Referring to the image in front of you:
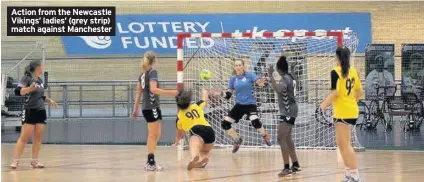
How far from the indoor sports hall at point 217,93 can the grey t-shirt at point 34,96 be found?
3 cm

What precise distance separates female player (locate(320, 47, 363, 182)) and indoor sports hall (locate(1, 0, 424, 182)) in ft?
0.07

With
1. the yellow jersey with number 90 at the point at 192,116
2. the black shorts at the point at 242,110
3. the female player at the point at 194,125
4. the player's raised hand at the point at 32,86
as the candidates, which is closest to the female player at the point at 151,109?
the female player at the point at 194,125

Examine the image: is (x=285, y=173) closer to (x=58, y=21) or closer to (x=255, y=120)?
(x=255, y=120)

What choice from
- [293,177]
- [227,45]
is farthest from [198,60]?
[293,177]

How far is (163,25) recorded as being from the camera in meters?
35.9

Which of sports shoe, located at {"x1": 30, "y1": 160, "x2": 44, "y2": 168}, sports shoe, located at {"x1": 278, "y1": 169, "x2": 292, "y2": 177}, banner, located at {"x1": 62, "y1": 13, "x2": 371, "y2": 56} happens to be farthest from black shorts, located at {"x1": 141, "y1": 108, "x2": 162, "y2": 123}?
banner, located at {"x1": 62, "y1": 13, "x2": 371, "y2": 56}

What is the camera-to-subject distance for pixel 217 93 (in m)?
14.9

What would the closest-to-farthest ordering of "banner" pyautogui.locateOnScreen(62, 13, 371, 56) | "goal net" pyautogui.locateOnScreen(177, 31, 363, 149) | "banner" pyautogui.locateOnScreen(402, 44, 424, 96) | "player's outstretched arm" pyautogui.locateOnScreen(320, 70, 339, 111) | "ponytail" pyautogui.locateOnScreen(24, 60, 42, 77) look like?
"player's outstretched arm" pyautogui.locateOnScreen(320, 70, 339, 111)
"ponytail" pyautogui.locateOnScreen(24, 60, 42, 77)
"goal net" pyautogui.locateOnScreen(177, 31, 363, 149)
"banner" pyautogui.locateOnScreen(402, 44, 424, 96)
"banner" pyautogui.locateOnScreen(62, 13, 371, 56)

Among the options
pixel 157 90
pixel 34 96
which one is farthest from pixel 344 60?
pixel 34 96

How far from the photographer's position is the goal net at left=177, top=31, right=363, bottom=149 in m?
20.9

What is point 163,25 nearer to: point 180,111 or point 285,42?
point 285,42

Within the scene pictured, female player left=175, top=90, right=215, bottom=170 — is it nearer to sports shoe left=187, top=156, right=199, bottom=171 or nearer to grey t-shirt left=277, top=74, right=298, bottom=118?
sports shoe left=187, top=156, right=199, bottom=171

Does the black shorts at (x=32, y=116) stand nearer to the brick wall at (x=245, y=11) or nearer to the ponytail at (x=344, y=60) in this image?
the ponytail at (x=344, y=60)

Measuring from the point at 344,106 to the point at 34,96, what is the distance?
17.5 ft
